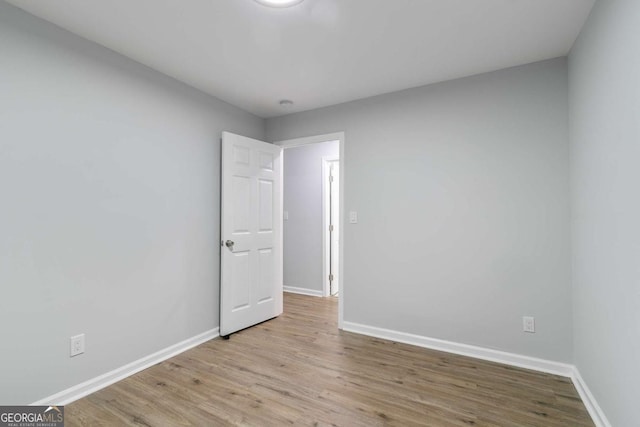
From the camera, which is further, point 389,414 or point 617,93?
point 389,414

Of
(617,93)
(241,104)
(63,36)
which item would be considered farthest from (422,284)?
(63,36)

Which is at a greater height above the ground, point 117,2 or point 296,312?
point 117,2

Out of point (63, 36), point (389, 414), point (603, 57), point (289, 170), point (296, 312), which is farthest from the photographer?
point (289, 170)

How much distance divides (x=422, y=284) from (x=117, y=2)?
3011 millimetres

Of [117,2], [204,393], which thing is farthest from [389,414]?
[117,2]

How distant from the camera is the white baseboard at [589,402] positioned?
1634 mm

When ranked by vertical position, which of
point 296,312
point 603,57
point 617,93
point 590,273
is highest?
point 603,57

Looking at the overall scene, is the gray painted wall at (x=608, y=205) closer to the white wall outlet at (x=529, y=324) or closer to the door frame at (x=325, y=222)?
the white wall outlet at (x=529, y=324)

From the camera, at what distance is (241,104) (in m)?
3.25

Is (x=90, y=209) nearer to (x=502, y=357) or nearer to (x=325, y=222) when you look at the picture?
(x=325, y=222)

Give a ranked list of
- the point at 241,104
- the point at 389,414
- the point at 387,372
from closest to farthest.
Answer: the point at 389,414 → the point at 387,372 → the point at 241,104

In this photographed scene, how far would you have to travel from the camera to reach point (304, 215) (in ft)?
15.5

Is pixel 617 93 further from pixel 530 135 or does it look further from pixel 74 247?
pixel 74 247

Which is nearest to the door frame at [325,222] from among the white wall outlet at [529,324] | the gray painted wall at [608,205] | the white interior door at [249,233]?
the white interior door at [249,233]
